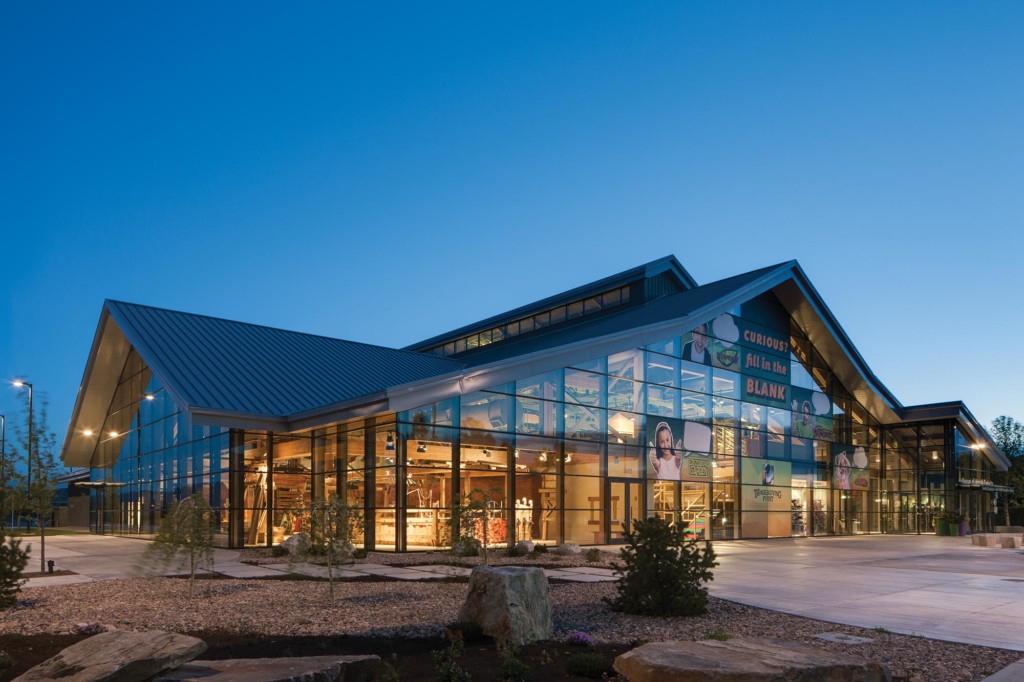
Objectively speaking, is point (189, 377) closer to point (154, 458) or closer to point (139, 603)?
point (154, 458)

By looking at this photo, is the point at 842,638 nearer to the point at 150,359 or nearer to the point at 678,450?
the point at 678,450

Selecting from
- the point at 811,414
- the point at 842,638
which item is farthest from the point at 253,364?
the point at 811,414

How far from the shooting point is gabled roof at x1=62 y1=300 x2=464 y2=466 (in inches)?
1010

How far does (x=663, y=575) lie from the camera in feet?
41.3

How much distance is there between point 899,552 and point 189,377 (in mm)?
24619

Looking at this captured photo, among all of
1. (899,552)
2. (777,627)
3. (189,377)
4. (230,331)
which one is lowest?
(899,552)

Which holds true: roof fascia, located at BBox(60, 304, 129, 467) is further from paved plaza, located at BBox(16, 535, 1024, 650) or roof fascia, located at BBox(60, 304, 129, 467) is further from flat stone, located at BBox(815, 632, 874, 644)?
flat stone, located at BBox(815, 632, 874, 644)

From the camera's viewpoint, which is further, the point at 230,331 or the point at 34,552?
the point at 230,331

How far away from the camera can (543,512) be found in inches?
1094

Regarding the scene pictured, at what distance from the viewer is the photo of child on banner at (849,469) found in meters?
43.1

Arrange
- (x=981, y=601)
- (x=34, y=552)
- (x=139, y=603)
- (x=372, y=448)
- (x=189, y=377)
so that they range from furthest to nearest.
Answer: (x=34, y=552), (x=189, y=377), (x=372, y=448), (x=981, y=601), (x=139, y=603)

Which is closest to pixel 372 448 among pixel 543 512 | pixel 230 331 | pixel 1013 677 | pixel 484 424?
pixel 484 424

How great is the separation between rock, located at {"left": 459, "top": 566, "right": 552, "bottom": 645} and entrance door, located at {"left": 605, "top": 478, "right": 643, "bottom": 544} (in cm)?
1932

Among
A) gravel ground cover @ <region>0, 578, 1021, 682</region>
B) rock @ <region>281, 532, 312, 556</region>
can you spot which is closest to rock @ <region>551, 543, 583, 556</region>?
rock @ <region>281, 532, 312, 556</region>
